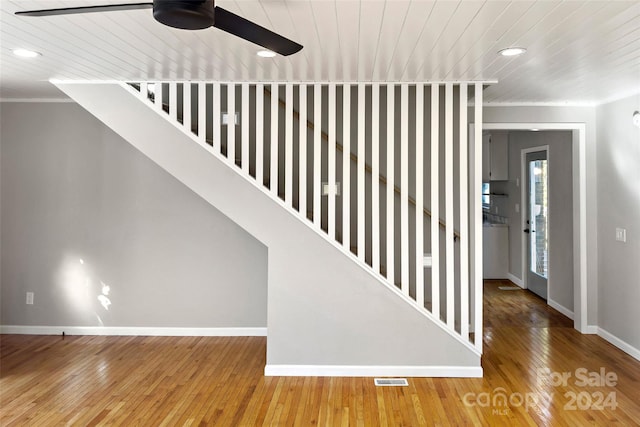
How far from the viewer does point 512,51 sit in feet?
9.29

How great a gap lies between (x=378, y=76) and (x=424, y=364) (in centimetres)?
236

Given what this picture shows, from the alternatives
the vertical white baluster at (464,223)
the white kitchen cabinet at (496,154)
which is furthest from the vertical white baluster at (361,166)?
the white kitchen cabinet at (496,154)

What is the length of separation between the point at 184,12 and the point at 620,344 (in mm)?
4716

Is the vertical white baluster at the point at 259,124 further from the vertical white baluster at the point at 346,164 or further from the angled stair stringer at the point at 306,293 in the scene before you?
the vertical white baluster at the point at 346,164

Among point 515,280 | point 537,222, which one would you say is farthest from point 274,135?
point 515,280

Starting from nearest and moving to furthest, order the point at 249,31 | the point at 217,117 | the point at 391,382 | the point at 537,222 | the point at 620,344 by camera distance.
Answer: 1. the point at 249,31
2. the point at 391,382
3. the point at 217,117
4. the point at 620,344
5. the point at 537,222

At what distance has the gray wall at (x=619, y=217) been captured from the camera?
4.05 metres

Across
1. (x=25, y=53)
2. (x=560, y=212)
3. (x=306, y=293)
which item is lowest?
(x=306, y=293)

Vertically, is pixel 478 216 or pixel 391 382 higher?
pixel 478 216

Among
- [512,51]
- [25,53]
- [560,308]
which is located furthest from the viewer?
[560,308]

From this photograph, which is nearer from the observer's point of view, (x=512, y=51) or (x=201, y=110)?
(x=512, y=51)

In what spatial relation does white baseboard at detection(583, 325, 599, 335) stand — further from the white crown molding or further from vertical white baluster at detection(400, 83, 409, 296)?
the white crown molding

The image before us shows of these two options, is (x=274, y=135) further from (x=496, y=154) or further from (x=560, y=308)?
(x=496, y=154)

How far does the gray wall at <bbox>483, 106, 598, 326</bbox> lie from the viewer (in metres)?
4.60
